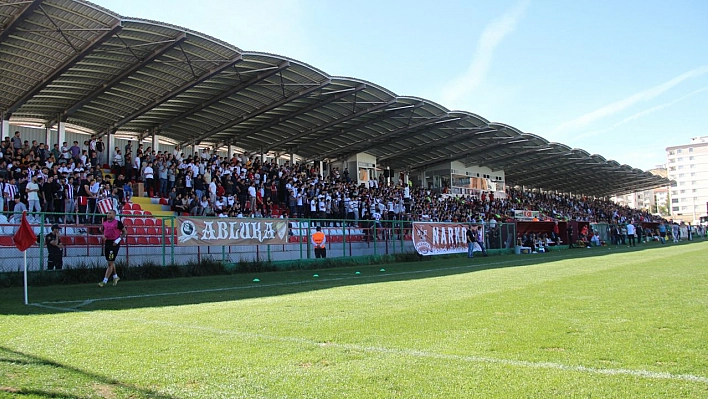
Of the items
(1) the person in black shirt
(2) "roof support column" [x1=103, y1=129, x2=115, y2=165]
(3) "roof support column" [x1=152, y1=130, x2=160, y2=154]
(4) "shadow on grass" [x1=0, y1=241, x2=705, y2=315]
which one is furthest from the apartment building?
(1) the person in black shirt

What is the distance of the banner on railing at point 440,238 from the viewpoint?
84.5ft

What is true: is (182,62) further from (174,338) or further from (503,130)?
(503,130)

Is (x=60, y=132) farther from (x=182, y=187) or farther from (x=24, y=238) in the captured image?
(x=24, y=238)

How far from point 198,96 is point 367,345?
1017 inches

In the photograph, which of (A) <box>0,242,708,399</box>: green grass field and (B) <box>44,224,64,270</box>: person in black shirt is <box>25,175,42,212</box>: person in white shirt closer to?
(B) <box>44,224,64,270</box>: person in black shirt

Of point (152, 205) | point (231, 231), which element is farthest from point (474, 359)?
point (152, 205)

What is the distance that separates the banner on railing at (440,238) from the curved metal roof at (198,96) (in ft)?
29.9

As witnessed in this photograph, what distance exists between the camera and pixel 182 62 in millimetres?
24375

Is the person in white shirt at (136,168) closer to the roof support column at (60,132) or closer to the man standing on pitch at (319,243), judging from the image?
the roof support column at (60,132)

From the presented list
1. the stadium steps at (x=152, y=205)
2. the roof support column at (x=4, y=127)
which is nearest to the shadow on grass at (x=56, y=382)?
the stadium steps at (x=152, y=205)

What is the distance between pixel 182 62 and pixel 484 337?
22.0 meters

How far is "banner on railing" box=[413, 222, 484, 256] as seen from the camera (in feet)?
84.5

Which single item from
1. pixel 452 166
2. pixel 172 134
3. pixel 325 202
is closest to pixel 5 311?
pixel 325 202

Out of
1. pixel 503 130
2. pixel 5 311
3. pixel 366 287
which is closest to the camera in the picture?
pixel 5 311
